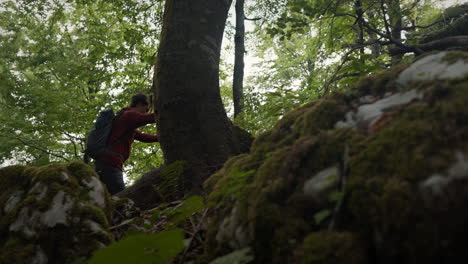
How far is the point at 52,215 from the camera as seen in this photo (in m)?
1.94

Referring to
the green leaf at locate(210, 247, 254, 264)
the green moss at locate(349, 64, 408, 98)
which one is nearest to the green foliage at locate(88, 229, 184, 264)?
the green leaf at locate(210, 247, 254, 264)

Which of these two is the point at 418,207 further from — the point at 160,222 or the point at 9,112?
the point at 9,112

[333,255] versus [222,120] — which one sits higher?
[222,120]

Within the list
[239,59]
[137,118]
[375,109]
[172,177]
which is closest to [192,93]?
[172,177]

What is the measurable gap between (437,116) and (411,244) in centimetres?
55

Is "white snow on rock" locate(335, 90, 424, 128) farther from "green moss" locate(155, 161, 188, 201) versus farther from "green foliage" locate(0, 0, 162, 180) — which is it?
"green foliage" locate(0, 0, 162, 180)

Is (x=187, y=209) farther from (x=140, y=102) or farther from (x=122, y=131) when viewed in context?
(x=140, y=102)

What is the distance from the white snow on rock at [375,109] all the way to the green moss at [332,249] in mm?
618

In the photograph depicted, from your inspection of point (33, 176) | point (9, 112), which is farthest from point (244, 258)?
point (9, 112)

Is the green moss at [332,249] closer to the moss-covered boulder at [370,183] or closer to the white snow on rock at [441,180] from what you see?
the moss-covered boulder at [370,183]

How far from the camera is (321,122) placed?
159cm

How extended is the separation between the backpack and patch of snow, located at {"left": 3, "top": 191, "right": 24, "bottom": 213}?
2.25m

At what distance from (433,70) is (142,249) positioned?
1.58 meters

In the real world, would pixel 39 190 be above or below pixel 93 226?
above
